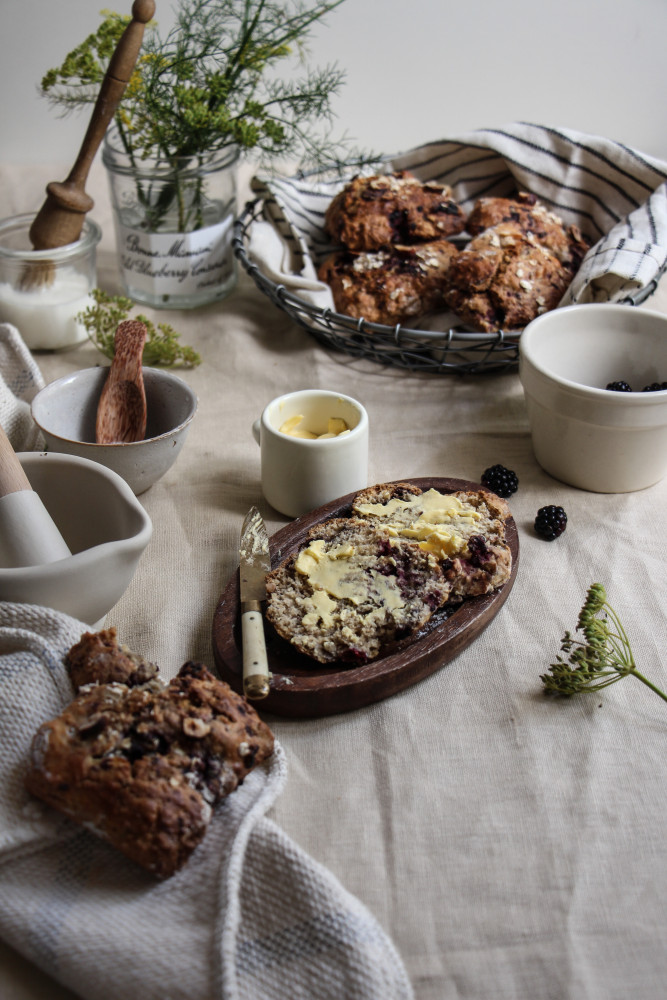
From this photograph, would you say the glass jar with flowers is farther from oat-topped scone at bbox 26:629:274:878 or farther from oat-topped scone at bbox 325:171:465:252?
oat-topped scone at bbox 26:629:274:878

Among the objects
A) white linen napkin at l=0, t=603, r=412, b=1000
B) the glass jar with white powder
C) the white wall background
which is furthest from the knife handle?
the white wall background

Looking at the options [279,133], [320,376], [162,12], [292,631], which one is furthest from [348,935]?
[162,12]

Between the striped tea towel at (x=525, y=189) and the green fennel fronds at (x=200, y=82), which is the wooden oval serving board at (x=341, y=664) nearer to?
the striped tea towel at (x=525, y=189)

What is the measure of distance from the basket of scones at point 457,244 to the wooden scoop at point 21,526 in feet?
2.79

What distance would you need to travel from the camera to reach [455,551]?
4.10ft

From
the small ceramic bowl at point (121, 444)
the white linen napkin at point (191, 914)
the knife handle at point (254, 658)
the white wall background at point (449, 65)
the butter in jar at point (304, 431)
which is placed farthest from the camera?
the white wall background at point (449, 65)

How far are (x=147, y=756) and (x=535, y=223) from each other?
5.15 feet

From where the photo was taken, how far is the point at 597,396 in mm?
1490

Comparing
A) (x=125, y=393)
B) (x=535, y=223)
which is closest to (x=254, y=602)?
(x=125, y=393)

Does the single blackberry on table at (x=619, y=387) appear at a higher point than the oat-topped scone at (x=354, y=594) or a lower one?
higher

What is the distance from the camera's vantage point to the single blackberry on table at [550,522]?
1.49 metres

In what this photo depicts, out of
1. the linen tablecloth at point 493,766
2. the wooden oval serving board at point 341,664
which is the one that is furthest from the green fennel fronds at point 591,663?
the wooden oval serving board at point 341,664

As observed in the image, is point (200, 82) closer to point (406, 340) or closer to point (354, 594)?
point (406, 340)

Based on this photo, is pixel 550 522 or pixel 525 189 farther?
pixel 525 189
